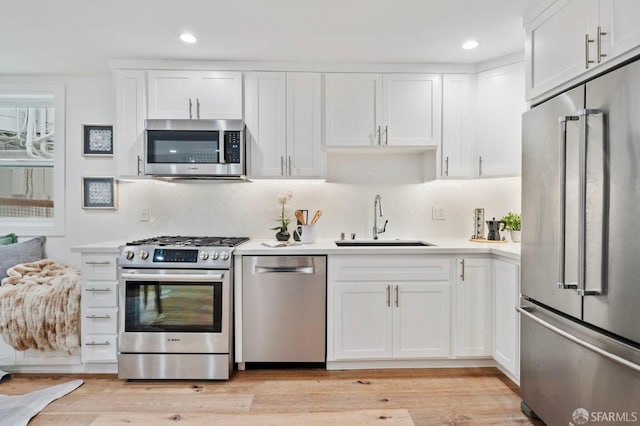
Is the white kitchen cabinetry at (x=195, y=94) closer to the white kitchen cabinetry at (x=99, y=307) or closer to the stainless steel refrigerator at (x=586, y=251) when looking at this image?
the white kitchen cabinetry at (x=99, y=307)

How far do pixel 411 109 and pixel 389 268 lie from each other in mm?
1318

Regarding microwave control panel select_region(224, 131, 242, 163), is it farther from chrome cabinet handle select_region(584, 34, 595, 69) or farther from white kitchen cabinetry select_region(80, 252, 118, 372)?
chrome cabinet handle select_region(584, 34, 595, 69)

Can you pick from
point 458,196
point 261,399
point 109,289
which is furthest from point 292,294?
point 458,196

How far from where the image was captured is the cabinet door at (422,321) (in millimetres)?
2482

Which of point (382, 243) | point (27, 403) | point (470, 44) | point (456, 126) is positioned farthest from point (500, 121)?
point (27, 403)

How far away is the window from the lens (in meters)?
3.05

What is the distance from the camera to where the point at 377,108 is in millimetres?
2768

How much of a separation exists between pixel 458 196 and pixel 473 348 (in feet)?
4.33

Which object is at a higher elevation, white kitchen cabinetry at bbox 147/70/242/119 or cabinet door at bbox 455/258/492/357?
white kitchen cabinetry at bbox 147/70/242/119

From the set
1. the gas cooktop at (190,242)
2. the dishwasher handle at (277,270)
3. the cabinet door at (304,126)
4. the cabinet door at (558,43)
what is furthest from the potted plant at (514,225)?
the gas cooktop at (190,242)

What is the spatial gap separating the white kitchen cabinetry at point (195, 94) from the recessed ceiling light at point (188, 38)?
33 cm

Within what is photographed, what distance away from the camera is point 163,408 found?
207cm

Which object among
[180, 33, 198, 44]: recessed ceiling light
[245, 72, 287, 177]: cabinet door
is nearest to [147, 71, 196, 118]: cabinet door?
[180, 33, 198, 44]: recessed ceiling light

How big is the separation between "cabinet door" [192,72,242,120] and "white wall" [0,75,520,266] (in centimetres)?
67
